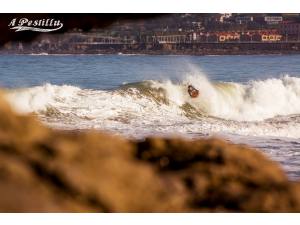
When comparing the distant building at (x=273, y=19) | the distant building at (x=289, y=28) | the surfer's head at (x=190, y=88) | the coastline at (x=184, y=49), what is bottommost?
the surfer's head at (x=190, y=88)

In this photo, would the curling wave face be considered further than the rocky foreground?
Yes

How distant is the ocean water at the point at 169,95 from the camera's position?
579cm

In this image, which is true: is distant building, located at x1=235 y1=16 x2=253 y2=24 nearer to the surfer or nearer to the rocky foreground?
the surfer

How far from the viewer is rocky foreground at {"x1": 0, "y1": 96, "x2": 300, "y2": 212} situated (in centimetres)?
277

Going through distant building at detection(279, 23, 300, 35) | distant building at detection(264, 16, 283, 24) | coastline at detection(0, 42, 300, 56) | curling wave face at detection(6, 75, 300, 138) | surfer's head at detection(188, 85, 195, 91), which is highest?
distant building at detection(264, 16, 283, 24)

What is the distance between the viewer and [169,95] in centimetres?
618

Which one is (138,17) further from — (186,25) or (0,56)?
(0,56)

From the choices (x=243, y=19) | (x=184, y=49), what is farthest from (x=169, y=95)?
(x=243, y=19)

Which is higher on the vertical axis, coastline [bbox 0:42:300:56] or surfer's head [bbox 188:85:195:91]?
coastline [bbox 0:42:300:56]

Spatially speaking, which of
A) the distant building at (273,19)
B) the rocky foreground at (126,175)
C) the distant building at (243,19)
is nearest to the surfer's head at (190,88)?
the distant building at (243,19)

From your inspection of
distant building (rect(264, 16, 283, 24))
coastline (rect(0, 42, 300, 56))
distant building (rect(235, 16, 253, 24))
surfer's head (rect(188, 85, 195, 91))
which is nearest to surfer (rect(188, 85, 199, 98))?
surfer's head (rect(188, 85, 195, 91))

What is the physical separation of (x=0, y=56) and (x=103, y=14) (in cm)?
108

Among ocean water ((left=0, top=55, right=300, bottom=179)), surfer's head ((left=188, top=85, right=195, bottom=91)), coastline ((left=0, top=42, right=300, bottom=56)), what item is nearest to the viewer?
ocean water ((left=0, top=55, right=300, bottom=179))

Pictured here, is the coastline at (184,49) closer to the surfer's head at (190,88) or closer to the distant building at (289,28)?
the distant building at (289,28)
